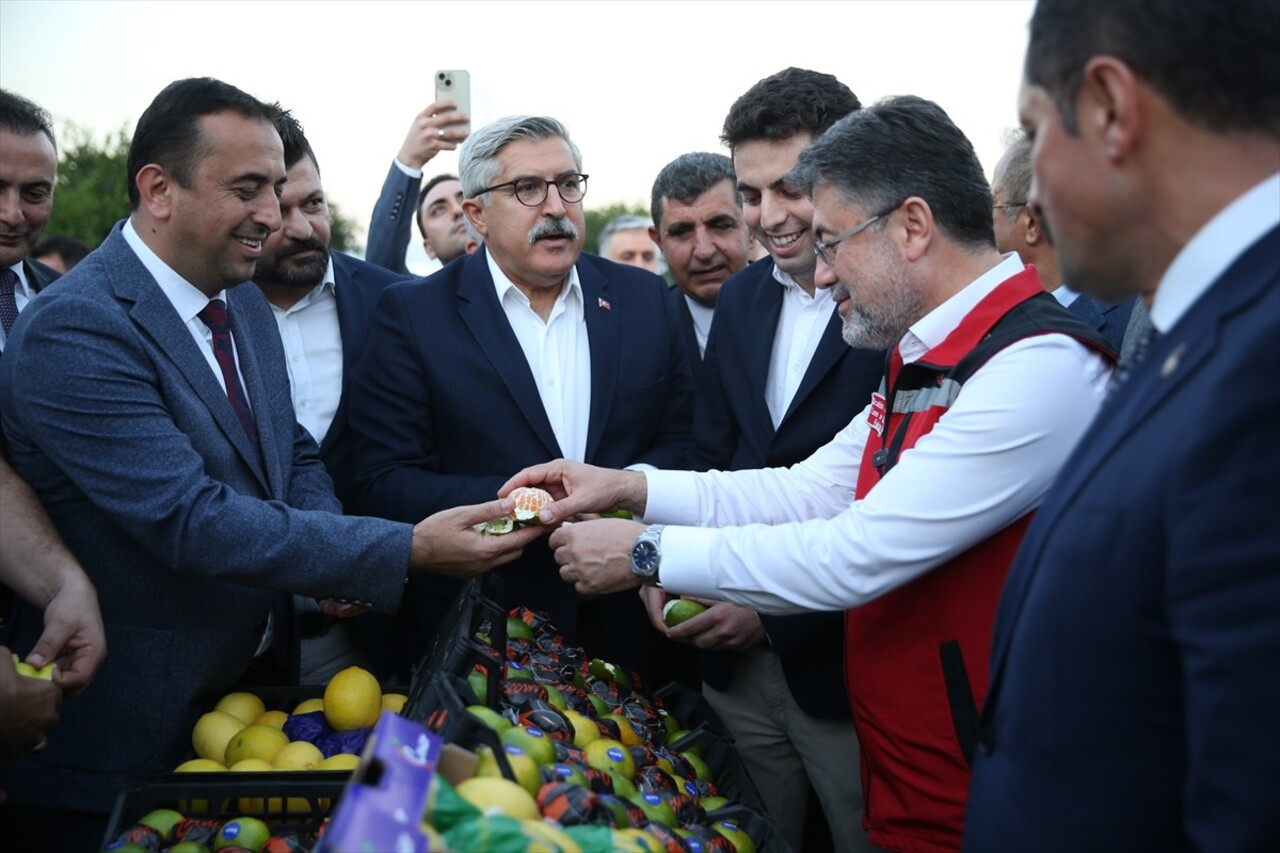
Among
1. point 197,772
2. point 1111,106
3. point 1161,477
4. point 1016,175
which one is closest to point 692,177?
point 1016,175

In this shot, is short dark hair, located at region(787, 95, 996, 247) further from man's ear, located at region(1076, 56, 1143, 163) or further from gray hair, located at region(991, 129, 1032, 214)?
gray hair, located at region(991, 129, 1032, 214)

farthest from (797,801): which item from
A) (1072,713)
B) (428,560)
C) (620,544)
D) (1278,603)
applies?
(1278,603)

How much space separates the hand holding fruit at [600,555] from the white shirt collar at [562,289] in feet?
3.83

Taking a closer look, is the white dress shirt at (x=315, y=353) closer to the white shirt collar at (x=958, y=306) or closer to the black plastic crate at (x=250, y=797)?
the black plastic crate at (x=250, y=797)

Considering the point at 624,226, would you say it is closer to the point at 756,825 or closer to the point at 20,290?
the point at 20,290

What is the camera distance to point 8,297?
423 cm

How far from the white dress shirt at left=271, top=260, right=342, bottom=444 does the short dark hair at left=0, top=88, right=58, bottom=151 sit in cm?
108

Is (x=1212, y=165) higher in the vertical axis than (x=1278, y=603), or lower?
higher

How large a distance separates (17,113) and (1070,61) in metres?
3.94

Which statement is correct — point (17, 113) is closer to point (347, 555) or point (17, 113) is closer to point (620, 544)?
point (347, 555)

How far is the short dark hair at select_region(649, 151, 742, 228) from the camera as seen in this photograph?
577cm

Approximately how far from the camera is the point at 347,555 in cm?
307

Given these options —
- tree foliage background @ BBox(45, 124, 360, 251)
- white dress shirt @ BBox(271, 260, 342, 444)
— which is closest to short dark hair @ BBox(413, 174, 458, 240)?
white dress shirt @ BBox(271, 260, 342, 444)

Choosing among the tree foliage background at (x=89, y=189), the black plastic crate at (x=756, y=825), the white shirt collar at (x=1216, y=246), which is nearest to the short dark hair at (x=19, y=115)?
the black plastic crate at (x=756, y=825)
